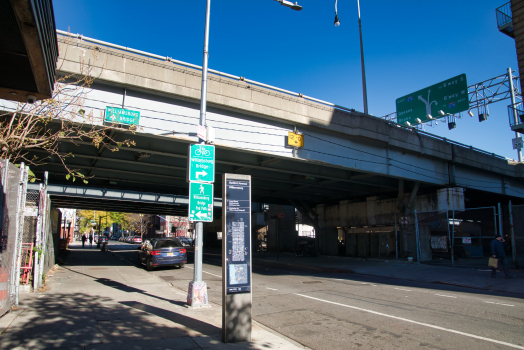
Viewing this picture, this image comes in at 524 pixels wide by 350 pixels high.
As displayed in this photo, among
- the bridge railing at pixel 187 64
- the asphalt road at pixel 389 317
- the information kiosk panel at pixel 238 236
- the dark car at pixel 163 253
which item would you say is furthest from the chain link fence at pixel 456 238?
the information kiosk panel at pixel 238 236

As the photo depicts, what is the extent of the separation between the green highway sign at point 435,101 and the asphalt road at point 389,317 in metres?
12.8

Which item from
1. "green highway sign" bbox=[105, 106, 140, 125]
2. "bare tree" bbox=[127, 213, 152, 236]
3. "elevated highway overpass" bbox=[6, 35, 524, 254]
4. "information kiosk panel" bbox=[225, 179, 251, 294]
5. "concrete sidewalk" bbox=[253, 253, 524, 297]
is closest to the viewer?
"information kiosk panel" bbox=[225, 179, 251, 294]

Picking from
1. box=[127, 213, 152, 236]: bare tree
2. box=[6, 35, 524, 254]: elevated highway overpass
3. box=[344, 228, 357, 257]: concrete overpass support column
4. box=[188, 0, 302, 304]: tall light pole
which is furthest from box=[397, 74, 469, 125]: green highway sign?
box=[127, 213, 152, 236]: bare tree

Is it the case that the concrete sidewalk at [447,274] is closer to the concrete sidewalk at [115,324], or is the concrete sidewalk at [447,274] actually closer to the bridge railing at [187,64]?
the bridge railing at [187,64]

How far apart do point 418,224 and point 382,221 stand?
2.82 metres

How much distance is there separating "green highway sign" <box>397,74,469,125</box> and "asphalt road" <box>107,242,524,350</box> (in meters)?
12.8

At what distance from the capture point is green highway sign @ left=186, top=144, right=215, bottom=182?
8766mm

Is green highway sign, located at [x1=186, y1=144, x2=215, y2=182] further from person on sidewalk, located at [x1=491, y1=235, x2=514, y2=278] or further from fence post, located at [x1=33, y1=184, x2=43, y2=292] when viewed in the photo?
person on sidewalk, located at [x1=491, y1=235, x2=514, y2=278]

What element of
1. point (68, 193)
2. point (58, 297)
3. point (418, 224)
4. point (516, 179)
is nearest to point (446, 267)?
point (418, 224)

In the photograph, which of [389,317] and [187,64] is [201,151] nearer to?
[187,64]

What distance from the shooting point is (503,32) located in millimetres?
16703

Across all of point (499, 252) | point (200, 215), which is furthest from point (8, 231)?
point (499, 252)

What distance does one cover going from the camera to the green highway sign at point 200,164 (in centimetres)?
877

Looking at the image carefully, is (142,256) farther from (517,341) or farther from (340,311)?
(517,341)
